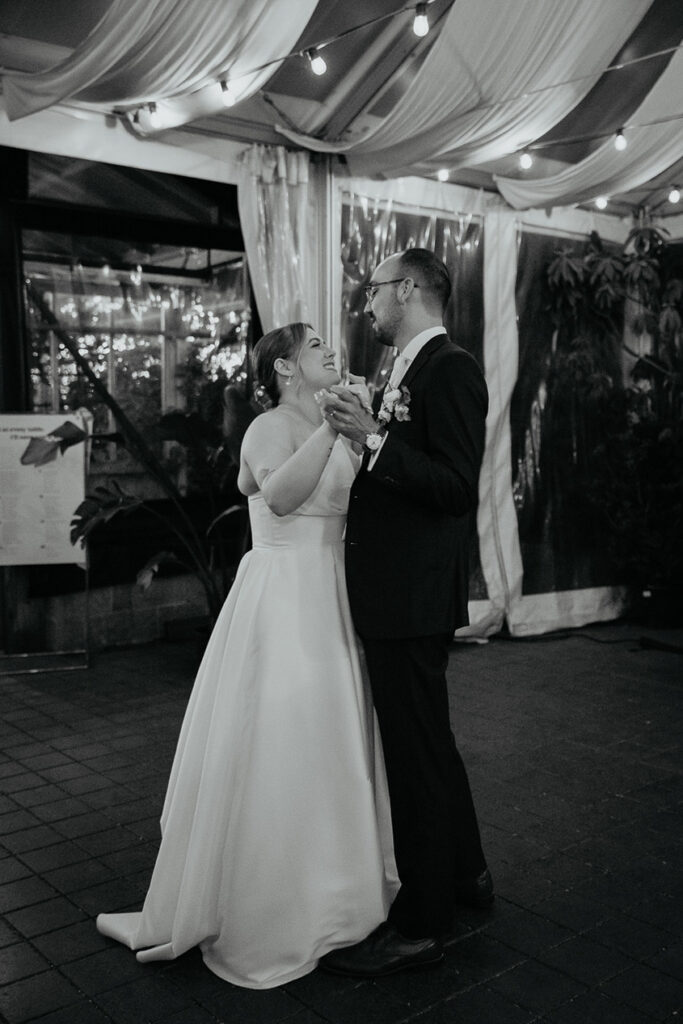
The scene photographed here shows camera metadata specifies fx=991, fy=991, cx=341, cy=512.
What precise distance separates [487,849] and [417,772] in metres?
1.00

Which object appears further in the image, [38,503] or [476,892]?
[38,503]

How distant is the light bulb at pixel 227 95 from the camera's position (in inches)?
191

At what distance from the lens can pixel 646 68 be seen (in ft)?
20.9

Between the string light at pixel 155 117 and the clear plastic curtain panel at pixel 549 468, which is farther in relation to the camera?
the clear plastic curtain panel at pixel 549 468

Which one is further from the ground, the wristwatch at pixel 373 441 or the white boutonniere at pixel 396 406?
the white boutonniere at pixel 396 406

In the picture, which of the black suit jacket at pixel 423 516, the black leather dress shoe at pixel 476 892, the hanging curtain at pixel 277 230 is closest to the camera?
the black suit jacket at pixel 423 516

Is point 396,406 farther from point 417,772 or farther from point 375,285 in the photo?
point 417,772

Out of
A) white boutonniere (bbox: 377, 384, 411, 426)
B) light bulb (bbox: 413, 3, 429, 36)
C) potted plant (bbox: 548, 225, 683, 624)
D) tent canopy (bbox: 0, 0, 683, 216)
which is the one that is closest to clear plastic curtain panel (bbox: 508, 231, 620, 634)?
potted plant (bbox: 548, 225, 683, 624)

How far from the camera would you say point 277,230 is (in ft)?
19.8

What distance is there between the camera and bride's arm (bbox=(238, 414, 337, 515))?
8.20 ft

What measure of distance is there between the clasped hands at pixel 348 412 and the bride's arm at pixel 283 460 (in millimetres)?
61

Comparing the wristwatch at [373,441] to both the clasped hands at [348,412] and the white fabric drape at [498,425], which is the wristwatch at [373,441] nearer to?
the clasped hands at [348,412]

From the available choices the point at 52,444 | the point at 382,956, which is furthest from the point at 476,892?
the point at 52,444

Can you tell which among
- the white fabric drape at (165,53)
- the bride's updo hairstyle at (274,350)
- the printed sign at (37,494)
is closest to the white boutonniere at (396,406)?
the bride's updo hairstyle at (274,350)
